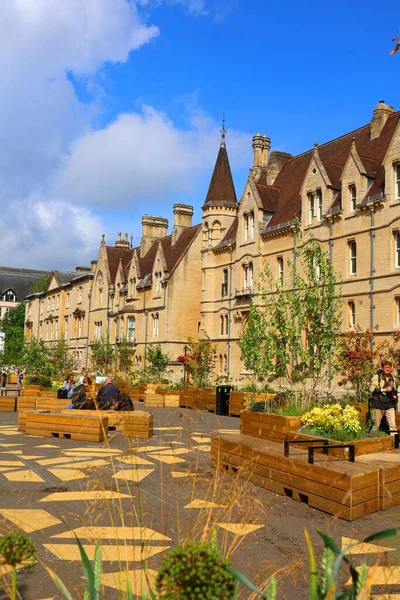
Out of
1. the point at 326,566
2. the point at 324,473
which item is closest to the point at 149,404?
the point at 324,473

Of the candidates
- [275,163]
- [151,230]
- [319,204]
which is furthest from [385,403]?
[151,230]

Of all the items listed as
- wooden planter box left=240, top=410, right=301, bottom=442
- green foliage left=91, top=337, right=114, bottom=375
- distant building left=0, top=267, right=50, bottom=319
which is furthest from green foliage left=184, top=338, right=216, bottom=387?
distant building left=0, top=267, right=50, bottom=319

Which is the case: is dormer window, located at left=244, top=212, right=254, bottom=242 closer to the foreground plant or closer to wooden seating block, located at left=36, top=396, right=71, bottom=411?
wooden seating block, located at left=36, top=396, right=71, bottom=411

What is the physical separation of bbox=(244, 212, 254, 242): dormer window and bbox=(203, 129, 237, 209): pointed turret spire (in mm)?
4741

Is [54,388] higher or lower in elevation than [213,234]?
lower

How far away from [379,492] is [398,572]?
87.2 inches

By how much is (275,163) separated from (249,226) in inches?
259

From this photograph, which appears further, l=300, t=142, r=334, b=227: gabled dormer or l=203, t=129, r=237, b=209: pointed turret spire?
l=203, t=129, r=237, b=209: pointed turret spire

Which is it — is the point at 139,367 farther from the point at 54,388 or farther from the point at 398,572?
the point at 398,572

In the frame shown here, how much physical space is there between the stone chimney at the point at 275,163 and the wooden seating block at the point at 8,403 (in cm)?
2548

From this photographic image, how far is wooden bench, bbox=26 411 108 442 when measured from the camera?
14414 mm

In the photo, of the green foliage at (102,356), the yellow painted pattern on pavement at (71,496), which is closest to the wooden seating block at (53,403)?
the yellow painted pattern on pavement at (71,496)

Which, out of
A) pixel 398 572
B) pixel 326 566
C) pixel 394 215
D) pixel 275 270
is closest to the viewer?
pixel 326 566

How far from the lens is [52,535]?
6766 millimetres
